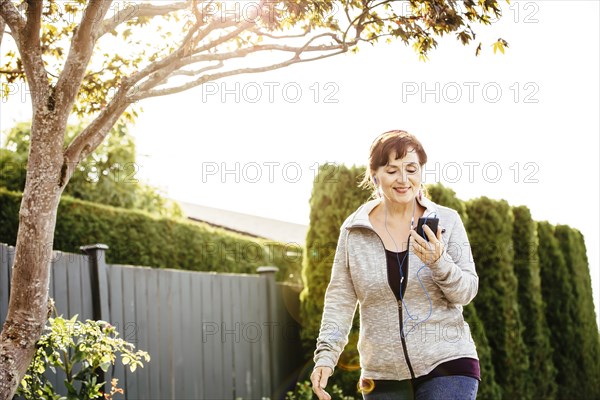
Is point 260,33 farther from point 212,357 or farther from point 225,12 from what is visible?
point 212,357

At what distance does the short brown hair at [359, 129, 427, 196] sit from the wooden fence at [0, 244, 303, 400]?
310cm

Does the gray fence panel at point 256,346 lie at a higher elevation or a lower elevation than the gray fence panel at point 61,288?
lower

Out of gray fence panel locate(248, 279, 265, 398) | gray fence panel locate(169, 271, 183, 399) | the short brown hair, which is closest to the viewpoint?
the short brown hair

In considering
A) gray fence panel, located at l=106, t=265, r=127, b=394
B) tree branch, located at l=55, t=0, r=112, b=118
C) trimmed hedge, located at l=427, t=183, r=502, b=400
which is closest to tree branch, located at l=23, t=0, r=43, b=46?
tree branch, located at l=55, t=0, r=112, b=118

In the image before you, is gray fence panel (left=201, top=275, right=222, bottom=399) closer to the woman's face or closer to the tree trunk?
the tree trunk

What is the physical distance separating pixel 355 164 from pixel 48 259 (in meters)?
4.31

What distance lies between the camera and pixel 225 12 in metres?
5.28

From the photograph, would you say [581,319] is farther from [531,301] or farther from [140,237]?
[140,237]

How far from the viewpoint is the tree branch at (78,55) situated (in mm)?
4516

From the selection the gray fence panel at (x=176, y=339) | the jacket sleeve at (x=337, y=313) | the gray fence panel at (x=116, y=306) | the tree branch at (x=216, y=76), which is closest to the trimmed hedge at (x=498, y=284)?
the gray fence panel at (x=176, y=339)

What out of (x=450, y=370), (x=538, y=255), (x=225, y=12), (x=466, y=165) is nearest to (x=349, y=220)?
(x=450, y=370)

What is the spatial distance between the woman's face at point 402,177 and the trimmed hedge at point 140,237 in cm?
565

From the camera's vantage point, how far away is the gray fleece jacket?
3115mm

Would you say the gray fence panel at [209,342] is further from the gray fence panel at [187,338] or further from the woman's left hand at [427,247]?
the woman's left hand at [427,247]
